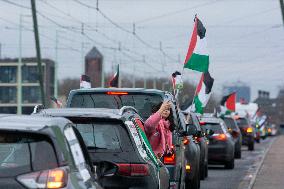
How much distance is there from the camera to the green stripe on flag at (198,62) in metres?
24.5

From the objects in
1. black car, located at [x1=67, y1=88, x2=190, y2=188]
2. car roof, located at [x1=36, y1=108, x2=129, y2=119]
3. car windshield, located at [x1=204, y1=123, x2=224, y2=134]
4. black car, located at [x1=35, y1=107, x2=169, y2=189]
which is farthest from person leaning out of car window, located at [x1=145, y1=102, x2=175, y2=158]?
car windshield, located at [x1=204, y1=123, x2=224, y2=134]

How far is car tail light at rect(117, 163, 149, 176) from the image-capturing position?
1063cm

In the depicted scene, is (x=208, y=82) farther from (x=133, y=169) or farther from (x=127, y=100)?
(x=133, y=169)

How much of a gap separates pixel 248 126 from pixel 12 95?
6370 cm

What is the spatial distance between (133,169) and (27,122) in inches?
116

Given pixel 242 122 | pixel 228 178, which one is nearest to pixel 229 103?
pixel 242 122

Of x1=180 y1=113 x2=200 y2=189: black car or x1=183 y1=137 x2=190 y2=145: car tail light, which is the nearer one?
x1=183 y1=137 x2=190 y2=145: car tail light

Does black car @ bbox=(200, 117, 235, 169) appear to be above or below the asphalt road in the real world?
above

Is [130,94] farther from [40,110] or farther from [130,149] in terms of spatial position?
[130,149]

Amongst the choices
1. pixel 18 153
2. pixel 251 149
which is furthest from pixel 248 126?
pixel 18 153

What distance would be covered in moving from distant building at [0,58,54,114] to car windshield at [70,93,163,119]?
8976cm

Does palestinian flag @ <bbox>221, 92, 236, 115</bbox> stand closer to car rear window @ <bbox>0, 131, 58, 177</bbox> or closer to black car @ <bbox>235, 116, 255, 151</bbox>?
black car @ <bbox>235, 116, 255, 151</bbox>

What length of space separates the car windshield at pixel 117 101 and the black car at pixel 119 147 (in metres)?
4.74

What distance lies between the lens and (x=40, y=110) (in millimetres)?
12555
